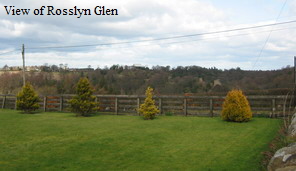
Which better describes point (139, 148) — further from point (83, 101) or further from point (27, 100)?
point (27, 100)

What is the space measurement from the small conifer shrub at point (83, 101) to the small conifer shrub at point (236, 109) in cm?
834

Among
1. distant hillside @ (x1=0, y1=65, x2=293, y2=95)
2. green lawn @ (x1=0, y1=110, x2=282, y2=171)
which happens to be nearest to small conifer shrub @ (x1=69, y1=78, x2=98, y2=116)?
green lawn @ (x1=0, y1=110, x2=282, y2=171)

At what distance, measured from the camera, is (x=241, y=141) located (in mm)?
8203

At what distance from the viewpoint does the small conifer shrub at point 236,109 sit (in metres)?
11.9

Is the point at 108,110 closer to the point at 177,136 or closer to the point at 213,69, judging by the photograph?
the point at 177,136

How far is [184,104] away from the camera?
612 inches

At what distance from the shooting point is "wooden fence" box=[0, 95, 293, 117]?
1359 centimetres

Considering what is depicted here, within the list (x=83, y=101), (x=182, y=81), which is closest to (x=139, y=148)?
(x=83, y=101)

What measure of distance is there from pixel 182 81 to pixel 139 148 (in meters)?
32.7

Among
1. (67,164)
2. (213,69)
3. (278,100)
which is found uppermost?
(213,69)

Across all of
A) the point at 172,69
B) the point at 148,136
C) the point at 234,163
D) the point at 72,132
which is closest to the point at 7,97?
the point at 72,132

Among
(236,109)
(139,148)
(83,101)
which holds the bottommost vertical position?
(139,148)

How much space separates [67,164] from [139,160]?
1.66 m

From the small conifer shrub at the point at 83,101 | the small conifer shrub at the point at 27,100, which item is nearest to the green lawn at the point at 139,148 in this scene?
the small conifer shrub at the point at 83,101
